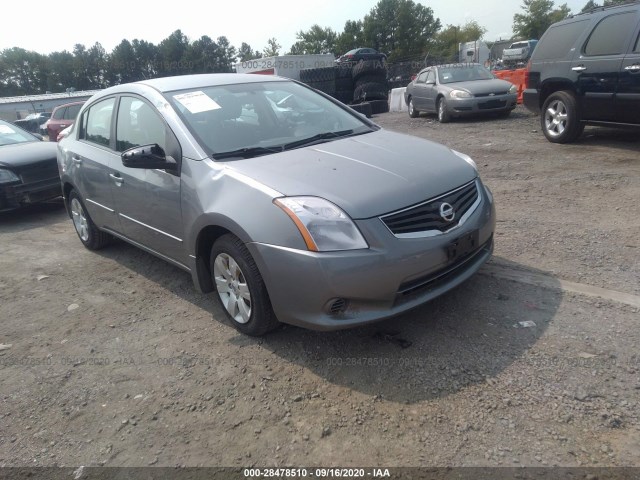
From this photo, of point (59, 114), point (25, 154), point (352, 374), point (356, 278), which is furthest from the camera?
point (59, 114)

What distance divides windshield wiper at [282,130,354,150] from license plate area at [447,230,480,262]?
136cm

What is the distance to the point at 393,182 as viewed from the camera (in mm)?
3086

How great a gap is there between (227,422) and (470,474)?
1.24 metres

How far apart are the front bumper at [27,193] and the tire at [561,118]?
25.7 feet

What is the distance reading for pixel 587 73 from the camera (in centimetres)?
741

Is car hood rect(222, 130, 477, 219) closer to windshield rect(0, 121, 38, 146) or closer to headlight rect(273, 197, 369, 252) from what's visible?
headlight rect(273, 197, 369, 252)

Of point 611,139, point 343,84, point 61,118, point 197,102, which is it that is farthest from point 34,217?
point 343,84

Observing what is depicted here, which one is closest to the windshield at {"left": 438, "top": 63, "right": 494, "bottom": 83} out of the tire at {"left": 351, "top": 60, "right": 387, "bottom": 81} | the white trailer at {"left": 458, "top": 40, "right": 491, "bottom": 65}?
the tire at {"left": 351, "top": 60, "right": 387, "bottom": 81}

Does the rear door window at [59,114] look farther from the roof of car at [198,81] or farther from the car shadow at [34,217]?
the roof of car at [198,81]

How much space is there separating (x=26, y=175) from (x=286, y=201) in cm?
597

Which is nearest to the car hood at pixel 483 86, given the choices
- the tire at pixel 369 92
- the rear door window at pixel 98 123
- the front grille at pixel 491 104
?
the front grille at pixel 491 104

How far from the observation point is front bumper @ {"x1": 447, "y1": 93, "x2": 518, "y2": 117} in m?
12.0

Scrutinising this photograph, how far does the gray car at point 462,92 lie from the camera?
39.5 feet

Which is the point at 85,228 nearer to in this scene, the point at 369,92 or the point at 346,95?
the point at 369,92
